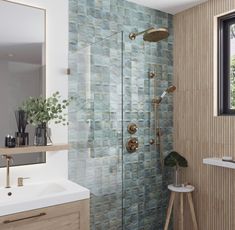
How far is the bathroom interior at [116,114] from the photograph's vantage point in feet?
6.38

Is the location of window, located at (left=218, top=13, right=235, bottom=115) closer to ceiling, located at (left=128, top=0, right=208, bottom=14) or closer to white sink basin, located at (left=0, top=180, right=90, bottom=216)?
ceiling, located at (left=128, top=0, right=208, bottom=14)

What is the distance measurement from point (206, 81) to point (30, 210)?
2.04 m

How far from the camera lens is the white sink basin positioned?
1.62m

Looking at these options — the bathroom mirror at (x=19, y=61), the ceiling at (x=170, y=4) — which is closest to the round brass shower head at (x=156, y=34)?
the ceiling at (x=170, y=4)

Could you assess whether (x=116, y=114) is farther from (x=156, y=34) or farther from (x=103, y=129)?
A: (x=156, y=34)

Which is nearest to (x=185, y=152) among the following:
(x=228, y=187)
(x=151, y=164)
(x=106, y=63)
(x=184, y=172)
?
(x=184, y=172)

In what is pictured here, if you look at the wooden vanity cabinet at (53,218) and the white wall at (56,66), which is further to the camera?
the white wall at (56,66)

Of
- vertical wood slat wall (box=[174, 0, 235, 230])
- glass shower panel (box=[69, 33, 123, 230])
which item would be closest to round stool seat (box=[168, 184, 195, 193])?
vertical wood slat wall (box=[174, 0, 235, 230])

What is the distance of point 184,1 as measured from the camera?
106 inches

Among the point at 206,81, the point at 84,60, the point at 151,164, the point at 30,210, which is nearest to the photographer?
the point at 30,210

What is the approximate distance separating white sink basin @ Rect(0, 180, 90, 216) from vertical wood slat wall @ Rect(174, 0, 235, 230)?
1.39 meters

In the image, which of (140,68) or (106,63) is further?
(140,68)

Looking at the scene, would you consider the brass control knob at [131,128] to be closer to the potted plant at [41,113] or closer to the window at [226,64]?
the potted plant at [41,113]

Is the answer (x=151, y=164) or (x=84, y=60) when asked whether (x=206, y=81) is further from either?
(x=84, y=60)
